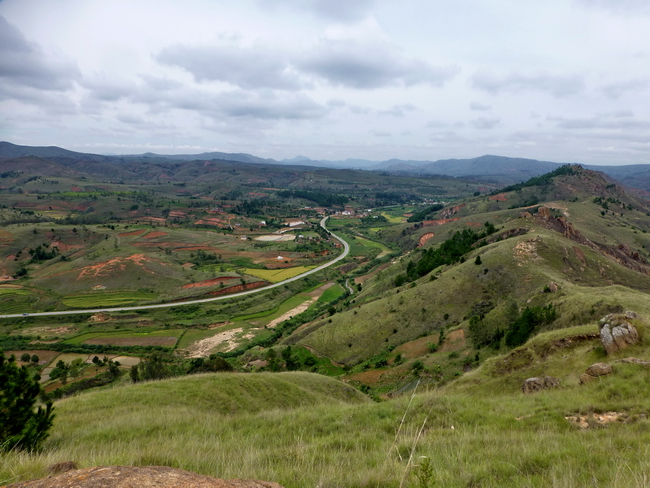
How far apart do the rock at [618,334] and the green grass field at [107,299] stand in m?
83.3

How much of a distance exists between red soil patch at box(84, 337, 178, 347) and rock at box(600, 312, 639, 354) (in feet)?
193

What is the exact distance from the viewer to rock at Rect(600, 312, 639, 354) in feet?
50.9

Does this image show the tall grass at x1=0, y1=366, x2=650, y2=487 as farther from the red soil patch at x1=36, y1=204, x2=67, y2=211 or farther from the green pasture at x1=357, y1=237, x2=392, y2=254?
the red soil patch at x1=36, y1=204, x2=67, y2=211

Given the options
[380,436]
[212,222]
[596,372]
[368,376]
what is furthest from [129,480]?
[212,222]

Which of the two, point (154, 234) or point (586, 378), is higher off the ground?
point (586, 378)

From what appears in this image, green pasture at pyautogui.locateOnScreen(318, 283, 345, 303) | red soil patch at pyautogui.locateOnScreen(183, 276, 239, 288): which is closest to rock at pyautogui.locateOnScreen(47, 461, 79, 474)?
green pasture at pyautogui.locateOnScreen(318, 283, 345, 303)

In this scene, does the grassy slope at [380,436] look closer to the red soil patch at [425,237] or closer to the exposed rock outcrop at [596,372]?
the exposed rock outcrop at [596,372]

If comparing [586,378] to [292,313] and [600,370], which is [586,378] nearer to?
[600,370]

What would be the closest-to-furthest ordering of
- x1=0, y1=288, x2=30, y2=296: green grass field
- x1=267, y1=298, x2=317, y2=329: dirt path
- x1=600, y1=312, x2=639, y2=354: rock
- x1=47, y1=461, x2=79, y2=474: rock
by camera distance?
x1=47, y1=461, x2=79, y2=474: rock < x1=600, y1=312, x2=639, y2=354: rock < x1=267, y1=298, x2=317, y2=329: dirt path < x1=0, y1=288, x2=30, y2=296: green grass field

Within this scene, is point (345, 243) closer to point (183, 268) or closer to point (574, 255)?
point (183, 268)

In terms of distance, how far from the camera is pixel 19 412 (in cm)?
919

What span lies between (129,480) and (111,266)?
100135 millimetres

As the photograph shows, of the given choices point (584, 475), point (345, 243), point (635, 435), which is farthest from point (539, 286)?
point (345, 243)

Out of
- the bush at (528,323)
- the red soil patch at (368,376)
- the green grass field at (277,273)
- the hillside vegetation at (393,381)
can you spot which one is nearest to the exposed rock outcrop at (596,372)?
the hillside vegetation at (393,381)
